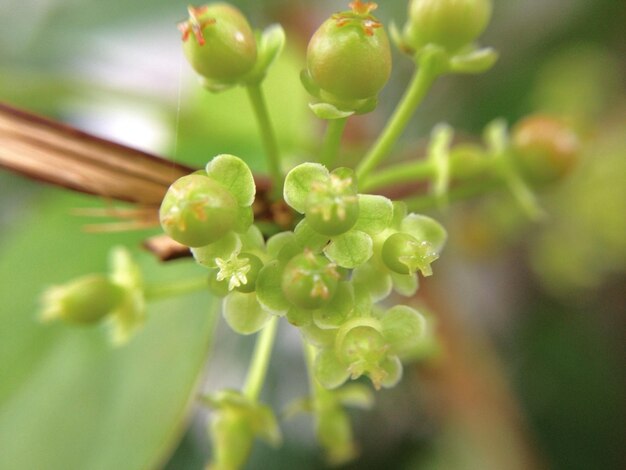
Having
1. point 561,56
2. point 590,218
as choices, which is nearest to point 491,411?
point 590,218

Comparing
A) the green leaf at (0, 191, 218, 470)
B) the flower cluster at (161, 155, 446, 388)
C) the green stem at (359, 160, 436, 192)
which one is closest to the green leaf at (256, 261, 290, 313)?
the flower cluster at (161, 155, 446, 388)

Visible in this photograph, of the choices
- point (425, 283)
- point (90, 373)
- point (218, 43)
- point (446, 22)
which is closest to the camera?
point (218, 43)

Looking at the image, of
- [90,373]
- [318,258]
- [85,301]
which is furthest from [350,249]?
[90,373]

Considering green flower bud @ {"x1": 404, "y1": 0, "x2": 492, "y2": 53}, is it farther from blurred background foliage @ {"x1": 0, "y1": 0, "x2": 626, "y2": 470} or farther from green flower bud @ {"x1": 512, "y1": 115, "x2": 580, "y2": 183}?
blurred background foliage @ {"x1": 0, "y1": 0, "x2": 626, "y2": 470}

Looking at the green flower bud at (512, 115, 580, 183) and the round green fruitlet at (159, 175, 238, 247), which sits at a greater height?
the green flower bud at (512, 115, 580, 183)

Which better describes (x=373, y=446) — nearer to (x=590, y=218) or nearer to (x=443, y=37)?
(x=590, y=218)

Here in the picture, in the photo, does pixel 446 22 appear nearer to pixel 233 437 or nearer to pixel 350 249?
pixel 350 249
